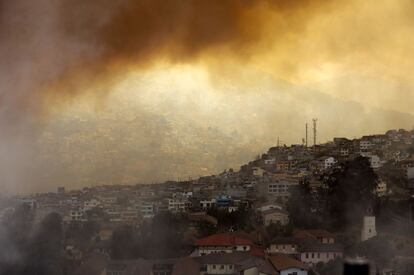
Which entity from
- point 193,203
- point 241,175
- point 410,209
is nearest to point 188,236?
point 410,209

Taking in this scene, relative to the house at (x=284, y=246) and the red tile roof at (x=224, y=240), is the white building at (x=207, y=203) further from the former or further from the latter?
the house at (x=284, y=246)

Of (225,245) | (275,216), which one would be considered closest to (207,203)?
(275,216)

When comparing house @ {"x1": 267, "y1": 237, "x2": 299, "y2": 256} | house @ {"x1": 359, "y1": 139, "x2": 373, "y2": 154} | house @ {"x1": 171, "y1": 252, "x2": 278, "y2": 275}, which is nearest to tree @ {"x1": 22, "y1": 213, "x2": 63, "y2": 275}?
house @ {"x1": 171, "y1": 252, "x2": 278, "y2": 275}

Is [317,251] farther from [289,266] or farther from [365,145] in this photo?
[365,145]

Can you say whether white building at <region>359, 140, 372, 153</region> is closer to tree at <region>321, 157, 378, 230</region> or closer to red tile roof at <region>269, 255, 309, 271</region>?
tree at <region>321, 157, 378, 230</region>

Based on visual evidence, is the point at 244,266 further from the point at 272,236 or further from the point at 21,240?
the point at 21,240

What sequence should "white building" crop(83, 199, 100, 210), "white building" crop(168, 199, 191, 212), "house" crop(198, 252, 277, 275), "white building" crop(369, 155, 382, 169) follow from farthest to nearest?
1. "white building" crop(369, 155, 382, 169)
2. "white building" crop(83, 199, 100, 210)
3. "white building" crop(168, 199, 191, 212)
4. "house" crop(198, 252, 277, 275)
